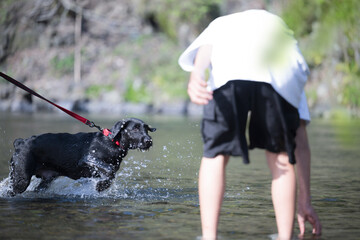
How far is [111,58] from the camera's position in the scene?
124 feet

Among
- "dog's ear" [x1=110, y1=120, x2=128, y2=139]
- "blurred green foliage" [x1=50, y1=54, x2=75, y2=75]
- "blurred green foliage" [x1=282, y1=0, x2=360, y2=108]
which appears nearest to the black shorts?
"dog's ear" [x1=110, y1=120, x2=128, y2=139]

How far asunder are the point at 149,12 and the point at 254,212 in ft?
113

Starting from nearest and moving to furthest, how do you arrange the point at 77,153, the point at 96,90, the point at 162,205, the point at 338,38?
1. the point at 162,205
2. the point at 77,153
3. the point at 338,38
4. the point at 96,90

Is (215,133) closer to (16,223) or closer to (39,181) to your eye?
(16,223)

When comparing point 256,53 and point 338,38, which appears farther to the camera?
point 338,38

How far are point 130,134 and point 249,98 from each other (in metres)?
3.17

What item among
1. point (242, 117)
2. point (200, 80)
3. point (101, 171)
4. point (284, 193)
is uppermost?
point (200, 80)

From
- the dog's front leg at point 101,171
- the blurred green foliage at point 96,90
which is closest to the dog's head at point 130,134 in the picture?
the dog's front leg at point 101,171

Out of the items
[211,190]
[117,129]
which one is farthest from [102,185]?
[211,190]

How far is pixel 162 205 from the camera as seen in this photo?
540 centimetres

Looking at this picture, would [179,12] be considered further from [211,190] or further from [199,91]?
[199,91]

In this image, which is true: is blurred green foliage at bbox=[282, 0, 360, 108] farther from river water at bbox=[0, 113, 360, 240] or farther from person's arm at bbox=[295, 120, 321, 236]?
person's arm at bbox=[295, 120, 321, 236]

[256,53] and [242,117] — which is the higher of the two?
[256,53]

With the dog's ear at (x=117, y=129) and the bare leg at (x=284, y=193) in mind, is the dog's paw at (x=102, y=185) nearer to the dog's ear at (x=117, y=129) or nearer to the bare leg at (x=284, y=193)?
the dog's ear at (x=117, y=129)
